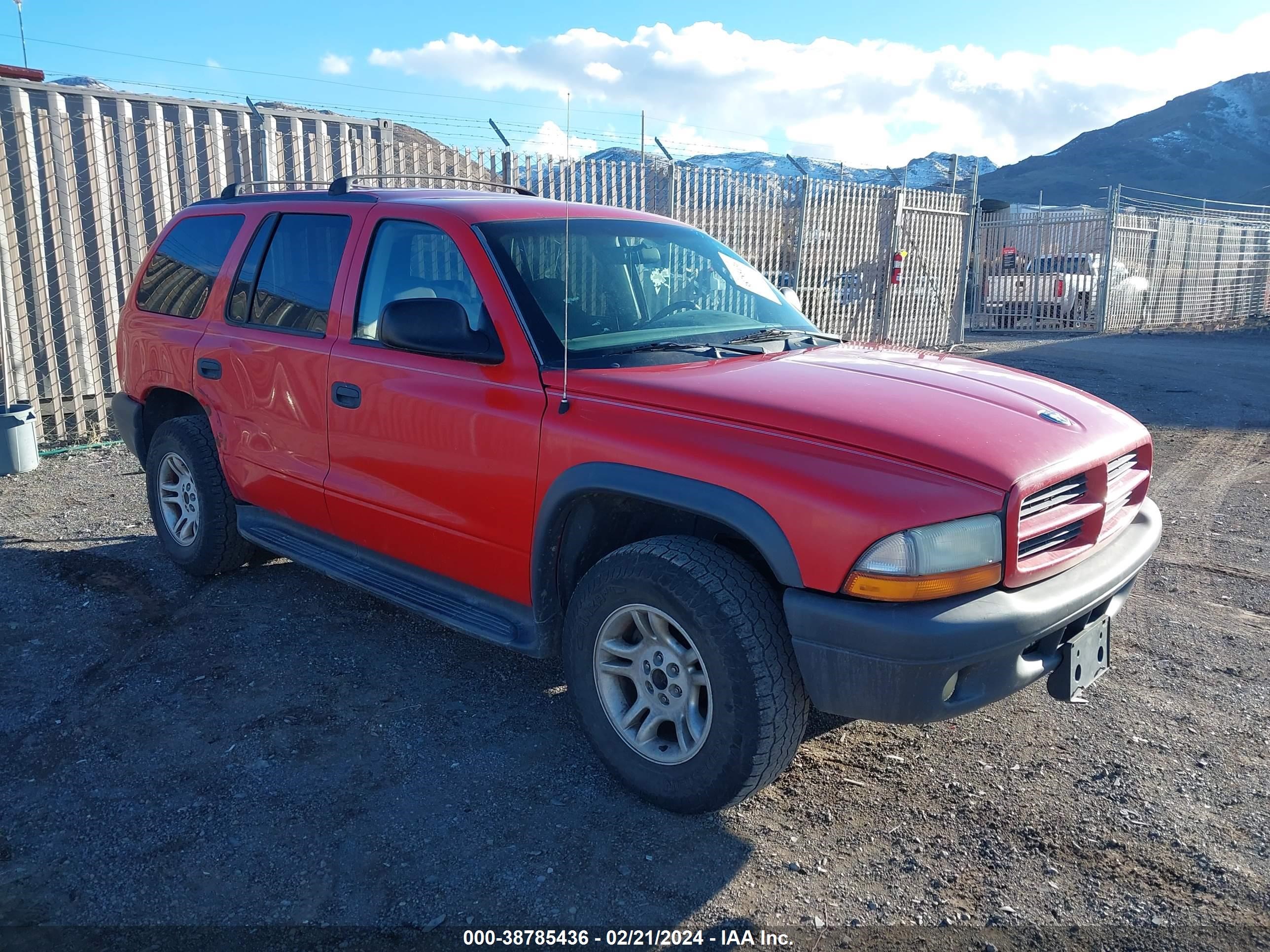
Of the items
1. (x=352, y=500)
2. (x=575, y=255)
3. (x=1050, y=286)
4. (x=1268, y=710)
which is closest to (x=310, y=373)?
(x=352, y=500)

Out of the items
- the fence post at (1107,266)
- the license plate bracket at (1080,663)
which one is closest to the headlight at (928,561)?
the license plate bracket at (1080,663)

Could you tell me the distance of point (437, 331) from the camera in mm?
3359

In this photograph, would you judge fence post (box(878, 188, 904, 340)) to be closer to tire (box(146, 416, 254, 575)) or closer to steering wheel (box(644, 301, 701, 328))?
steering wheel (box(644, 301, 701, 328))

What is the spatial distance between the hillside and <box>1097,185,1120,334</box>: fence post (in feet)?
270

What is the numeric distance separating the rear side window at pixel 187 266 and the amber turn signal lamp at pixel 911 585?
369 cm

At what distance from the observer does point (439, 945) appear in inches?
99.3

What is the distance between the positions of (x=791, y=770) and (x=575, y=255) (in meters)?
2.11

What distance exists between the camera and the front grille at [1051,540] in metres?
2.80

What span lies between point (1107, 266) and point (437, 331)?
808 inches

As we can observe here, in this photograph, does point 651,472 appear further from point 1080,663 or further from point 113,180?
point 113,180

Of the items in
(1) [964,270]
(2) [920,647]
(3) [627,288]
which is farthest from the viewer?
(1) [964,270]

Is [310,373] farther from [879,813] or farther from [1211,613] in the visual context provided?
[1211,613]

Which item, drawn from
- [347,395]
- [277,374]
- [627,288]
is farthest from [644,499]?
[277,374]

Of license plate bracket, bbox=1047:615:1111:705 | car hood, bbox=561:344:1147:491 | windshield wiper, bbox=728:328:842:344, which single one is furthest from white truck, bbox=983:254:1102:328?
license plate bracket, bbox=1047:615:1111:705
